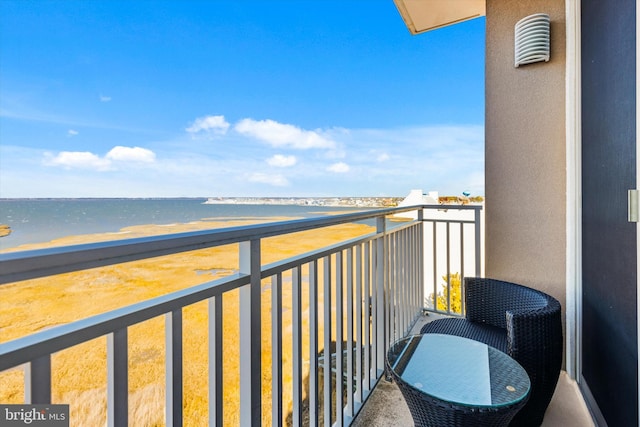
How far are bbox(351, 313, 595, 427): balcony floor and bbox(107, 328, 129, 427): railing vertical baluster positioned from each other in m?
1.34

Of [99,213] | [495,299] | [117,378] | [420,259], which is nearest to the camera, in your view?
[117,378]

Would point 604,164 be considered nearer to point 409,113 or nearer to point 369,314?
point 369,314

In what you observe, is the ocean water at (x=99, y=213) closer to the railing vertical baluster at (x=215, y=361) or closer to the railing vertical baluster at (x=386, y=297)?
the railing vertical baluster at (x=386, y=297)

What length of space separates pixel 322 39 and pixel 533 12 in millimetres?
12747

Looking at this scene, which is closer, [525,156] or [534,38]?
[534,38]

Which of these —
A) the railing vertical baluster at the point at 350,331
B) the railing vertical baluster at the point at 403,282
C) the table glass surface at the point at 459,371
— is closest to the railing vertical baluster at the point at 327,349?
the railing vertical baluster at the point at 350,331

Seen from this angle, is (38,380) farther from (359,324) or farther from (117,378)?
(359,324)

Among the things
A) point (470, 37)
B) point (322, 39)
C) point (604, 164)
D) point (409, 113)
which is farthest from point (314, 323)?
point (409, 113)

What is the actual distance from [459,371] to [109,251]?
1331 mm

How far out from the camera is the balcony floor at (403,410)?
167 centimetres

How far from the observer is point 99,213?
24062 mm

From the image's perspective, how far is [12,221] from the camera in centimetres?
1731

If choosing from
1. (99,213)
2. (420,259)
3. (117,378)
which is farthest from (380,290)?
(99,213)

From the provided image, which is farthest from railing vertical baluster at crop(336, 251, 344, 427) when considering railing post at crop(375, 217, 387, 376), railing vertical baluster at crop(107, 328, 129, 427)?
railing vertical baluster at crop(107, 328, 129, 427)
